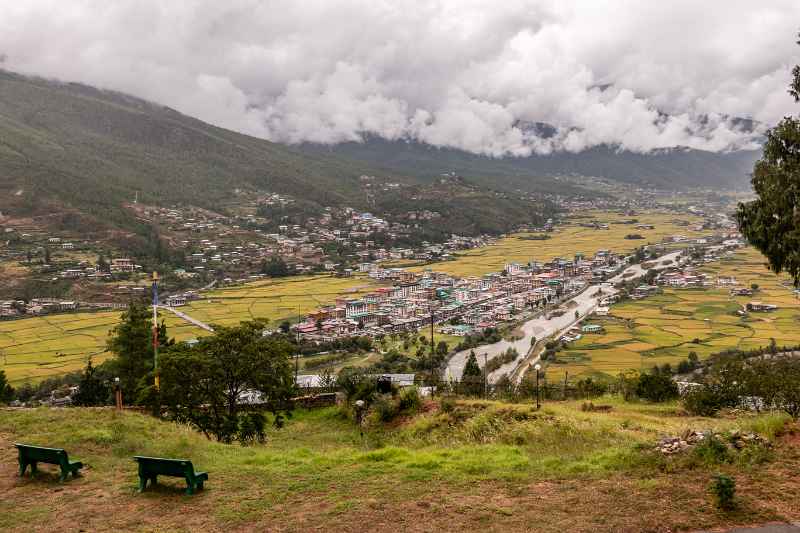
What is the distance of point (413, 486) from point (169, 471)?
11.7 ft

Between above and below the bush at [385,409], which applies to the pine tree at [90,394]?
below

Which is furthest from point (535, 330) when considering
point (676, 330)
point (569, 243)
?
point (569, 243)

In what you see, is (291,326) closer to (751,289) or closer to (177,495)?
(177,495)

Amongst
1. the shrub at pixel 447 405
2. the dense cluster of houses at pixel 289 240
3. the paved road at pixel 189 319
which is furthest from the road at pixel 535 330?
the dense cluster of houses at pixel 289 240

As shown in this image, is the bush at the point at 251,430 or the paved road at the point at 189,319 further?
the paved road at the point at 189,319

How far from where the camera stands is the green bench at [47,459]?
8742mm

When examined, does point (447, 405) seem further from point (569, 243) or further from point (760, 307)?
point (569, 243)

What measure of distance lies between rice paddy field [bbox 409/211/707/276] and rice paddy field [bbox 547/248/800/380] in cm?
2976

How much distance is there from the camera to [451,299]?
67438 millimetres

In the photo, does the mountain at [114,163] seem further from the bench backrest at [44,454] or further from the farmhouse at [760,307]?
the bench backrest at [44,454]

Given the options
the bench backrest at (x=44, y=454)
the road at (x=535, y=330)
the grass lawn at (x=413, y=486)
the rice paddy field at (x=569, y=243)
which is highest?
the rice paddy field at (x=569, y=243)

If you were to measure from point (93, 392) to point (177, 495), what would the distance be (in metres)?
21.0

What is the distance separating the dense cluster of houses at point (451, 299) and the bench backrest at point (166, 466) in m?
41.4

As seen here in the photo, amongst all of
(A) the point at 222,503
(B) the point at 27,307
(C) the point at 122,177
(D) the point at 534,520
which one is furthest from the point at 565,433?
(C) the point at 122,177
